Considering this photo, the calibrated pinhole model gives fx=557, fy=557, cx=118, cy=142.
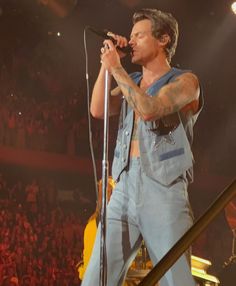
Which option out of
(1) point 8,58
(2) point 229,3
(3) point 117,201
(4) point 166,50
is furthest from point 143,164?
(1) point 8,58

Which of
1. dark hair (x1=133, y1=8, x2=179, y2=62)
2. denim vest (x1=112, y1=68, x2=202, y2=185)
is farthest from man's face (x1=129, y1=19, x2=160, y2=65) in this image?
denim vest (x1=112, y1=68, x2=202, y2=185)

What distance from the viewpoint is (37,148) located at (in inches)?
355

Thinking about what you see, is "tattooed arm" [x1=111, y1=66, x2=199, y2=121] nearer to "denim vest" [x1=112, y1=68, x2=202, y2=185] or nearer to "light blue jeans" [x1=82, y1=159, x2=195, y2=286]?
"denim vest" [x1=112, y1=68, x2=202, y2=185]

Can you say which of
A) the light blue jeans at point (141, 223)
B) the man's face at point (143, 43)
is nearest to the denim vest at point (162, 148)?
the light blue jeans at point (141, 223)

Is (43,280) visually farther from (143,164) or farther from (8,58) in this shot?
(143,164)

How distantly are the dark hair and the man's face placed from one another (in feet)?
0.07

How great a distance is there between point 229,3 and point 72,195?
4281mm

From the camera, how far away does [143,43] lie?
2322mm

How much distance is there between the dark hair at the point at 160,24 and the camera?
93.0 inches

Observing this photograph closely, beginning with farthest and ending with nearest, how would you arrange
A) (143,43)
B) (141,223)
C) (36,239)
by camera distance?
(36,239)
(143,43)
(141,223)

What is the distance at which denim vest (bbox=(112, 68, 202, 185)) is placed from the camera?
2.07m

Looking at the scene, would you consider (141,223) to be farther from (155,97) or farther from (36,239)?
(36,239)

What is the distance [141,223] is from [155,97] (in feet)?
1.56

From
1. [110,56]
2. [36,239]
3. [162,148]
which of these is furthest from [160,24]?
[36,239]
